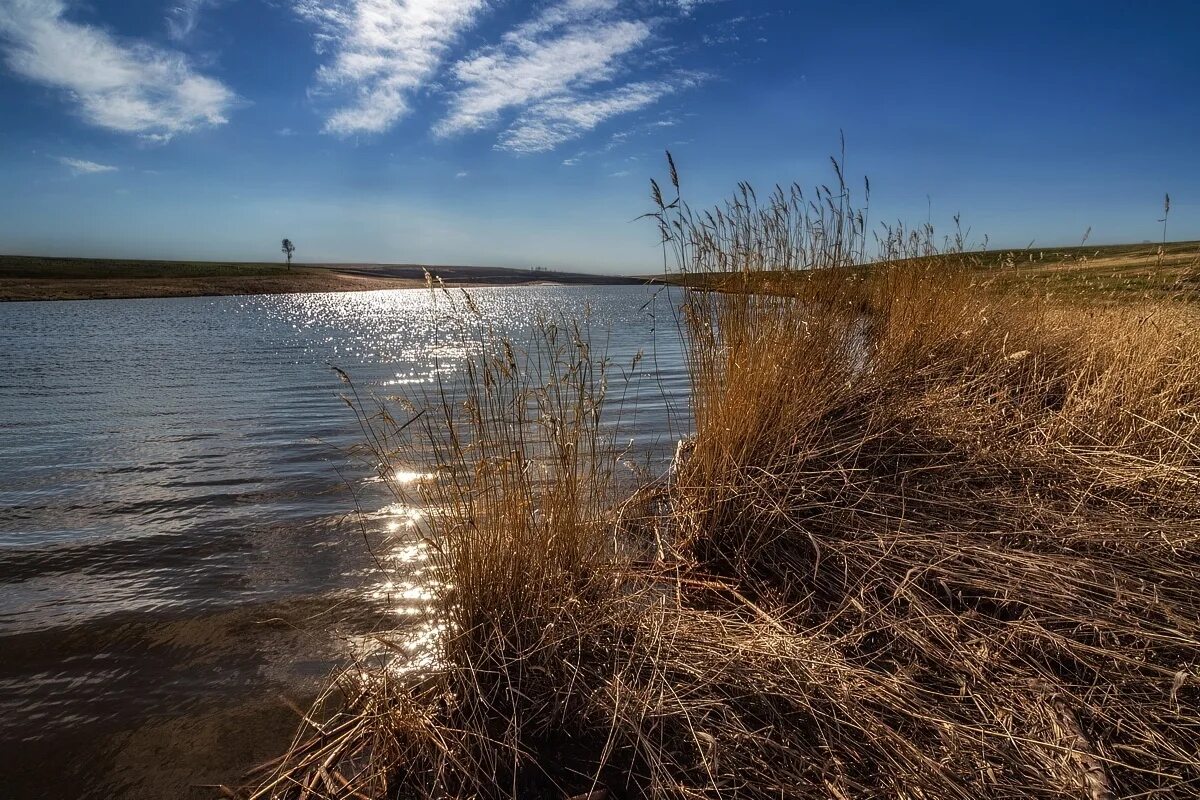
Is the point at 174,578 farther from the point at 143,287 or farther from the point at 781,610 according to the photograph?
the point at 143,287

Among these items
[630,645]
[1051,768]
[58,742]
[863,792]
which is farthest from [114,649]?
[1051,768]

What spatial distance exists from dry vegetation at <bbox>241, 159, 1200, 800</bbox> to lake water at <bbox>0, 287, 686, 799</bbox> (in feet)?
1.49

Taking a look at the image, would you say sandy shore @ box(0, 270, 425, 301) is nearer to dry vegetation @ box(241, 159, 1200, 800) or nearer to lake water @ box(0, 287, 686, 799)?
lake water @ box(0, 287, 686, 799)

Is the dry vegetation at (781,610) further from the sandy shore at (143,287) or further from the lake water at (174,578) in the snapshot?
the sandy shore at (143,287)


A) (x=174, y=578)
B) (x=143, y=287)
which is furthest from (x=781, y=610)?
(x=143, y=287)

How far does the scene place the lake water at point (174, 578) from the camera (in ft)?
7.53

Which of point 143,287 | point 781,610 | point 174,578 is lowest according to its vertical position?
point 174,578

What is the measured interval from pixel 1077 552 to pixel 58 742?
13.8 ft

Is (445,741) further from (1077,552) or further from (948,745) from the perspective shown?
(1077,552)

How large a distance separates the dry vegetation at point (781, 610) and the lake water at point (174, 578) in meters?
0.45

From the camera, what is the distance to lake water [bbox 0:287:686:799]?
2.29m

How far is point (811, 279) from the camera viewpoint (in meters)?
4.50

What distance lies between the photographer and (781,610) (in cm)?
259

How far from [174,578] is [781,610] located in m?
3.34
